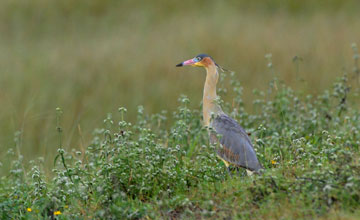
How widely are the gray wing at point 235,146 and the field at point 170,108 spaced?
0.16 meters

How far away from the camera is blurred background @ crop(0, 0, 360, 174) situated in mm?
9992

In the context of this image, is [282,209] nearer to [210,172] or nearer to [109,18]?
[210,172]

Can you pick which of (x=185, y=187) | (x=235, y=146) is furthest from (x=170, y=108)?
(x=185, y=187)

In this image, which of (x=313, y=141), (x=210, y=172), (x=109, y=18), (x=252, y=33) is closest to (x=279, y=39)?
(x=252, y=33)

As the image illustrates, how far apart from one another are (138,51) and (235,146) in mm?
6289

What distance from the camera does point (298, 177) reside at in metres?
4.76

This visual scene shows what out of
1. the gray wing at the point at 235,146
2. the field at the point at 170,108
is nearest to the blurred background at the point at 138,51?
the field at the point at 170,108

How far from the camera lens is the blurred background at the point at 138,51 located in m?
9.99

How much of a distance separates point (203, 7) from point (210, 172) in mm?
9211

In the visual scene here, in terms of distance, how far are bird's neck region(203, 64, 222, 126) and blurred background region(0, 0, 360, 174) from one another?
250 centimetres

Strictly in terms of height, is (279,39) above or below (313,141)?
above

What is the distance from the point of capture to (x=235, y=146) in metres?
5.68

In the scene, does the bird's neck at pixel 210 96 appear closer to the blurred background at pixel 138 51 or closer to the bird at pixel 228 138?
the bird at pixel 228 138

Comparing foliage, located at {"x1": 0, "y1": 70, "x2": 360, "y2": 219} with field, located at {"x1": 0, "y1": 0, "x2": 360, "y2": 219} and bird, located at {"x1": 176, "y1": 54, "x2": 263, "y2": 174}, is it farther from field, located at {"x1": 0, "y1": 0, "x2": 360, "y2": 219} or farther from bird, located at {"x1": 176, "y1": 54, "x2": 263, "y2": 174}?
bird, located at {"x1": 176, "y1": 54, "x2": 263, "y2": 174}
